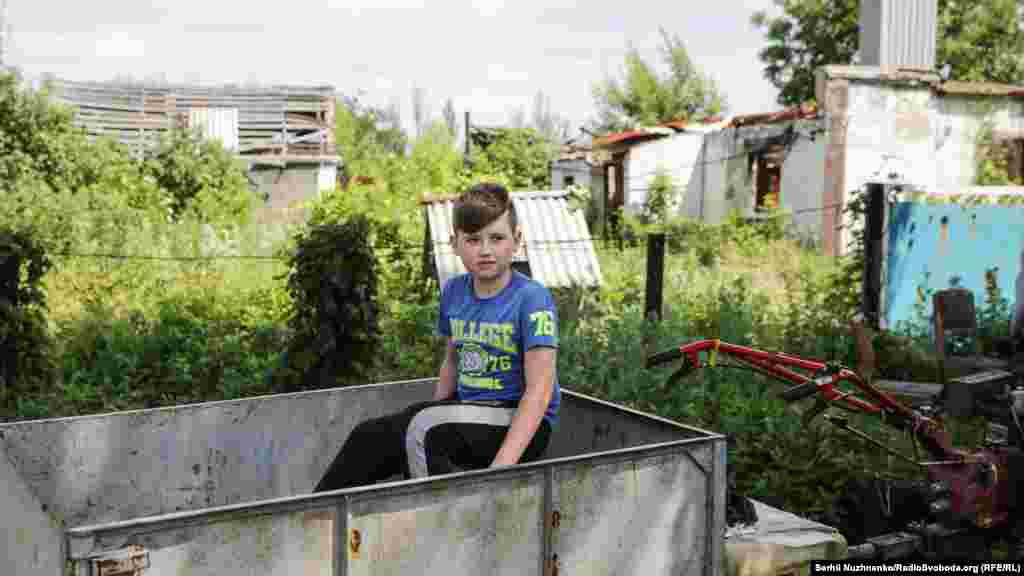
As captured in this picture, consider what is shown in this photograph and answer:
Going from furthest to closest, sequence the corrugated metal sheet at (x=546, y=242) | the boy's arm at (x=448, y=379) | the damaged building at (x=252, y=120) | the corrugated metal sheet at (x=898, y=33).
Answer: the damaged building at (x=252, y=120)
the corrugated metal sheet at (x=898, y=33)
the corrugated metal sheet at (x=546, y=242)
the boy's arm at (x=448, y=379)

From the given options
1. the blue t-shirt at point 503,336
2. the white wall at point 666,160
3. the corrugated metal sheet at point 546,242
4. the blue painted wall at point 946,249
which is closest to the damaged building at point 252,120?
the white wall at point 666,160

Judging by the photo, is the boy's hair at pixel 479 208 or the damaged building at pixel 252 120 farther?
the damaged building at pixel 252 120

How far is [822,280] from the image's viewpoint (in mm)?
9906

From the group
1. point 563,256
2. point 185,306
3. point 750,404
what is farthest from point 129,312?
point 750,404

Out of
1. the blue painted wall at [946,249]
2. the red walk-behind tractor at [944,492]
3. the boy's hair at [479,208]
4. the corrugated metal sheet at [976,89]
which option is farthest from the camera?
the corrugated metal sheet at [976,89]

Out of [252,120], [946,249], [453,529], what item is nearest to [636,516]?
[453,529]

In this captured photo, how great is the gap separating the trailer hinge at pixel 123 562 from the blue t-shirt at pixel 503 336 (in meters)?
1.30

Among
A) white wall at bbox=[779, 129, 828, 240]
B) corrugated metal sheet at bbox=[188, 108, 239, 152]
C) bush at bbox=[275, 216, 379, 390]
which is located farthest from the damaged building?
bush at bbox=[275, 216, 379, 390]

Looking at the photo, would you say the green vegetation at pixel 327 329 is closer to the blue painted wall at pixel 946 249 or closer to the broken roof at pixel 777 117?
the blue painted wall at pixel 946 249

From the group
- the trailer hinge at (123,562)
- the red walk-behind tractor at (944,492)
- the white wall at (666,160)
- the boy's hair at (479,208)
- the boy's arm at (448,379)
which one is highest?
the white wall at (666,160)

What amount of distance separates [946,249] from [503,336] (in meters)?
7.87

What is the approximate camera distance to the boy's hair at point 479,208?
3.01 metres

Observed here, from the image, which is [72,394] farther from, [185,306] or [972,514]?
[972,514]

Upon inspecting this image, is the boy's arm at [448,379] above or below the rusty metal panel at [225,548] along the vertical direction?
above
